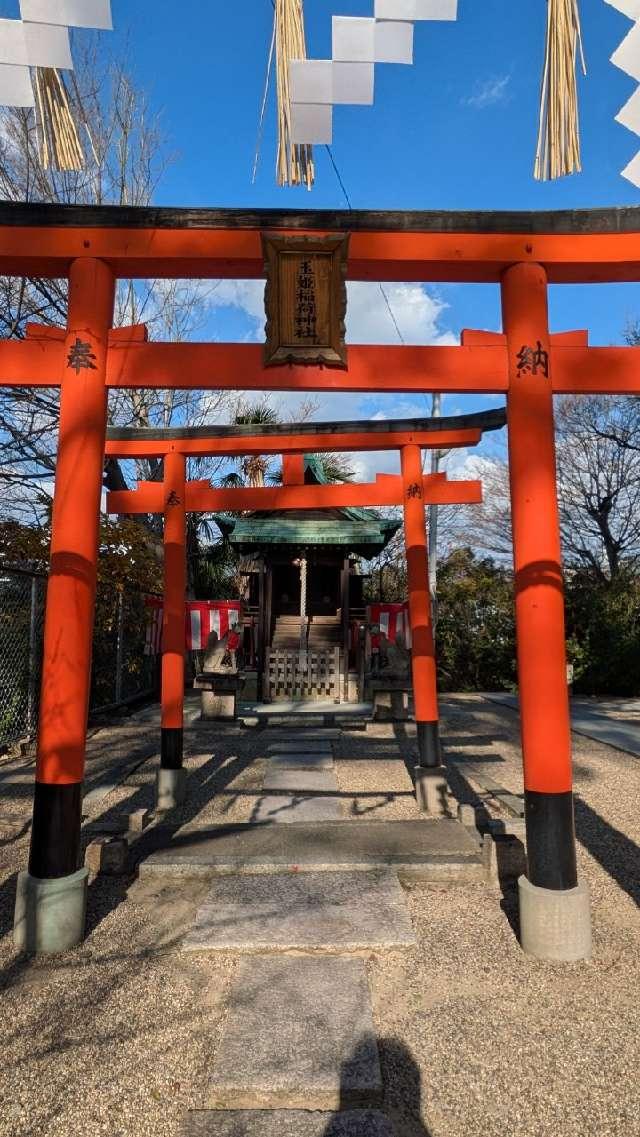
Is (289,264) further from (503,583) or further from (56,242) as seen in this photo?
(503,583)

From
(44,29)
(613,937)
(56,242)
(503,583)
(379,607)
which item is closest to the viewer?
(44,29)

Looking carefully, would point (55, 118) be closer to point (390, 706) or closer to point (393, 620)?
point (393, 620)

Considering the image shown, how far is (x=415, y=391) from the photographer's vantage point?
12.6 ft

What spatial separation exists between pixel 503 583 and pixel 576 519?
3.34 metres

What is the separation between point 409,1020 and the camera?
2.61m

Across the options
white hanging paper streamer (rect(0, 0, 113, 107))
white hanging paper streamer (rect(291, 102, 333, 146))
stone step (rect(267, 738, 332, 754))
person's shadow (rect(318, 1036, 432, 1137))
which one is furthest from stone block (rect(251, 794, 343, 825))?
white hanging paper streamer (rect(0, 0, 113, 107))

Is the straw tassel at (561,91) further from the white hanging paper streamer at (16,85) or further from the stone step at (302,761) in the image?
the stone step at (302,761)

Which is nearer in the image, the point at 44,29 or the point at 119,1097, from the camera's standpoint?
the point at 119,1097

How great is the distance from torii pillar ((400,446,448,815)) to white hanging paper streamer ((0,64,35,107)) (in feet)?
14.7

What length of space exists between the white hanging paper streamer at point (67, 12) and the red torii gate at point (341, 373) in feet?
2.98

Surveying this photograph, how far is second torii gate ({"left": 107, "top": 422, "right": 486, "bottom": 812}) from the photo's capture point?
19.5 ft

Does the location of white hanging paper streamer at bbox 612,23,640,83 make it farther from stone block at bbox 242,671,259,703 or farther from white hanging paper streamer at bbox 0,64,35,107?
stone block at bbox 242,671,259,703

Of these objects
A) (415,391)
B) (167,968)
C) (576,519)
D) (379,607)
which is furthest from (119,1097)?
(576,519)

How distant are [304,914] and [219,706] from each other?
287 inches
